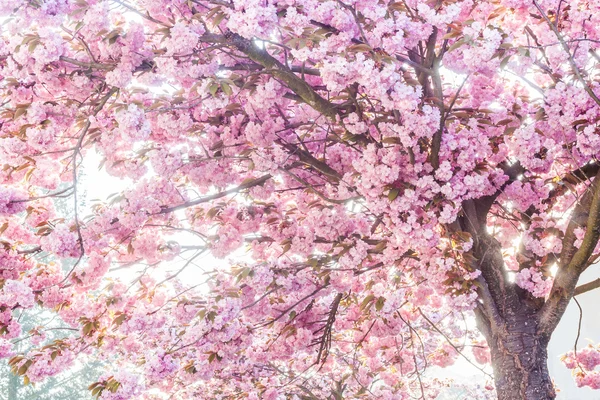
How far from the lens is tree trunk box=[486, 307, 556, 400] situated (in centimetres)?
394

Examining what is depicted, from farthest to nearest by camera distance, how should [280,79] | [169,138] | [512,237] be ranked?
[512,237] → [169,138] → [280,79]

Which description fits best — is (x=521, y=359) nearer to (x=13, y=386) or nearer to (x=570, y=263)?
(x=570, y=263)

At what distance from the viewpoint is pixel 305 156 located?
4328mm

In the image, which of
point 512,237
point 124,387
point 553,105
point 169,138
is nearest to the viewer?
point 553,105

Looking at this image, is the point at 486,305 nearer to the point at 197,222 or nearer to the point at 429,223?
the point at 429,223

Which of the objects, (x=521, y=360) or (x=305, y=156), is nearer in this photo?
(x=521, y=360)

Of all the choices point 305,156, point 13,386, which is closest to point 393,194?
point 305,156

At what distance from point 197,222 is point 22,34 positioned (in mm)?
2506

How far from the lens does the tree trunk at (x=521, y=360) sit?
3941 millimetres

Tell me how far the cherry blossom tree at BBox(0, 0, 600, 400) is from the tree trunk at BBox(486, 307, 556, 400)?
2 cm

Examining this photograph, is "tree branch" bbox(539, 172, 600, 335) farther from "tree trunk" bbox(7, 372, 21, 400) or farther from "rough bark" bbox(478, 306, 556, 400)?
"tree trunk" bbox(7, 372, 21, 400)

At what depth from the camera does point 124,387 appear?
4852mm

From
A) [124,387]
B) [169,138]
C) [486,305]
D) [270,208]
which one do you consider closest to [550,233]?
[486,305]

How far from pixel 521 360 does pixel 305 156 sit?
238 centimetres
